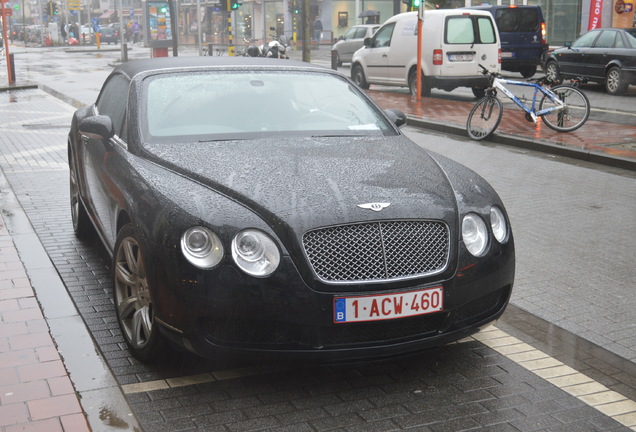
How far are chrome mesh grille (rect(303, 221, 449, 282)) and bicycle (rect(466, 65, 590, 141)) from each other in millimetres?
9477

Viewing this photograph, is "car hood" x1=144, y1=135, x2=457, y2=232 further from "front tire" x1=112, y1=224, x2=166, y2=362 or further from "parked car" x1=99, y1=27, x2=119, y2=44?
"parked car" x1=99, y1=27, x2=119, y2=44

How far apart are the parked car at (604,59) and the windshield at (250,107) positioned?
15.9 meters

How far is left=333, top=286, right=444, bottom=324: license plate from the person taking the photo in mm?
3732

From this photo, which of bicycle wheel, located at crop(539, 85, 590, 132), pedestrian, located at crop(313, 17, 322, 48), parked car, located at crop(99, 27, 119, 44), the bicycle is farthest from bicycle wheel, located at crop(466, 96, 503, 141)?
parked car, located at crop(99, 27, 119, 44)

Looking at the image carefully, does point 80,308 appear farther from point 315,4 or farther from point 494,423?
point 315,4

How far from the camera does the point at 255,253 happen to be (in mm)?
3787

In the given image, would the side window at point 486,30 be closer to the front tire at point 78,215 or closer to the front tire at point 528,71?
the front tire at point 528,71

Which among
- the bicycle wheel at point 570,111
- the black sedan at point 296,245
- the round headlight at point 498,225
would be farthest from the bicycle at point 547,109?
the round headlight at point 498,225

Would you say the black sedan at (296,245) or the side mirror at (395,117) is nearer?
the black sedan at (296,245)

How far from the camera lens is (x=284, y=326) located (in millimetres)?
3768

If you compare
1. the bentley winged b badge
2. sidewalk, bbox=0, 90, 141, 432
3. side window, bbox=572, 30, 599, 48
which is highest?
the bentley winged b badge

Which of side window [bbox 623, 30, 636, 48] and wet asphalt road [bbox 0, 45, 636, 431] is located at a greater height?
side window [bbox 623, 30, 636, 48]

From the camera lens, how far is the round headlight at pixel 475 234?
408 cm

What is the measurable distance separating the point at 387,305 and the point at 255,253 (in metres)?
0.61
